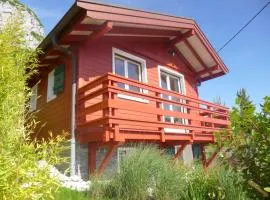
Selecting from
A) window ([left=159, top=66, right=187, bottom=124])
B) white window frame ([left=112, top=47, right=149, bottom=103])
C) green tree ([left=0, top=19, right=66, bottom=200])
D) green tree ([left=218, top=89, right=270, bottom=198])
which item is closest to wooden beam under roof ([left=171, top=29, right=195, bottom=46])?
window ([left=159, top=66, right=187, bottom=124])

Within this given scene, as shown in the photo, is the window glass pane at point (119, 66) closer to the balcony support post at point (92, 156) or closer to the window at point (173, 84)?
A: the window at point (173, 84)

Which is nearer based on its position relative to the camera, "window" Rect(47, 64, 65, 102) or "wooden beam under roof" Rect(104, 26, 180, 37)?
"window" Rect(47, 64, 65, 102)

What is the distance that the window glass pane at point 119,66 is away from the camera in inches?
404

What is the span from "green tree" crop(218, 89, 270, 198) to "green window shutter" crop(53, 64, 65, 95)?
23.1ft

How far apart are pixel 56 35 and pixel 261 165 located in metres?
7.02

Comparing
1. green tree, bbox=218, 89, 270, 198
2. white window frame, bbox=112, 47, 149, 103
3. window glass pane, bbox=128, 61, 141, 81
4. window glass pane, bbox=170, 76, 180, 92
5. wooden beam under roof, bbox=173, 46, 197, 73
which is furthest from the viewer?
wooden beam under roof, bbox=173, 46, 197, 73

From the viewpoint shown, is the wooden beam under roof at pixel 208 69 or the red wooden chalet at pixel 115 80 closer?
the red wooden chalet at pixel 115 80

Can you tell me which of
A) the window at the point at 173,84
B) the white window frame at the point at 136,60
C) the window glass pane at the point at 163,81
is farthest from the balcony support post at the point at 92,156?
the window glass pane at the point at 163,81

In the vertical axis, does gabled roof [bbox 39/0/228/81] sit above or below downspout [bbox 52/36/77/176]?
above

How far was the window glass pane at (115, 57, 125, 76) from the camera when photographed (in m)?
10.3

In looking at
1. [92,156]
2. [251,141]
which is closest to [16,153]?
[251,141]

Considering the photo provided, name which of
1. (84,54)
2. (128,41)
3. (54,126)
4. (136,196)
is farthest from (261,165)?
(128,41)

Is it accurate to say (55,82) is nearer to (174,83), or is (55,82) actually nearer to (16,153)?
(174,83)

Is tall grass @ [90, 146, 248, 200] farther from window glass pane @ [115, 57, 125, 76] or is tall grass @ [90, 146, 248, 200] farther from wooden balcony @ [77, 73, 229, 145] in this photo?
window glass pane @ [115, 57, 125, 76]
